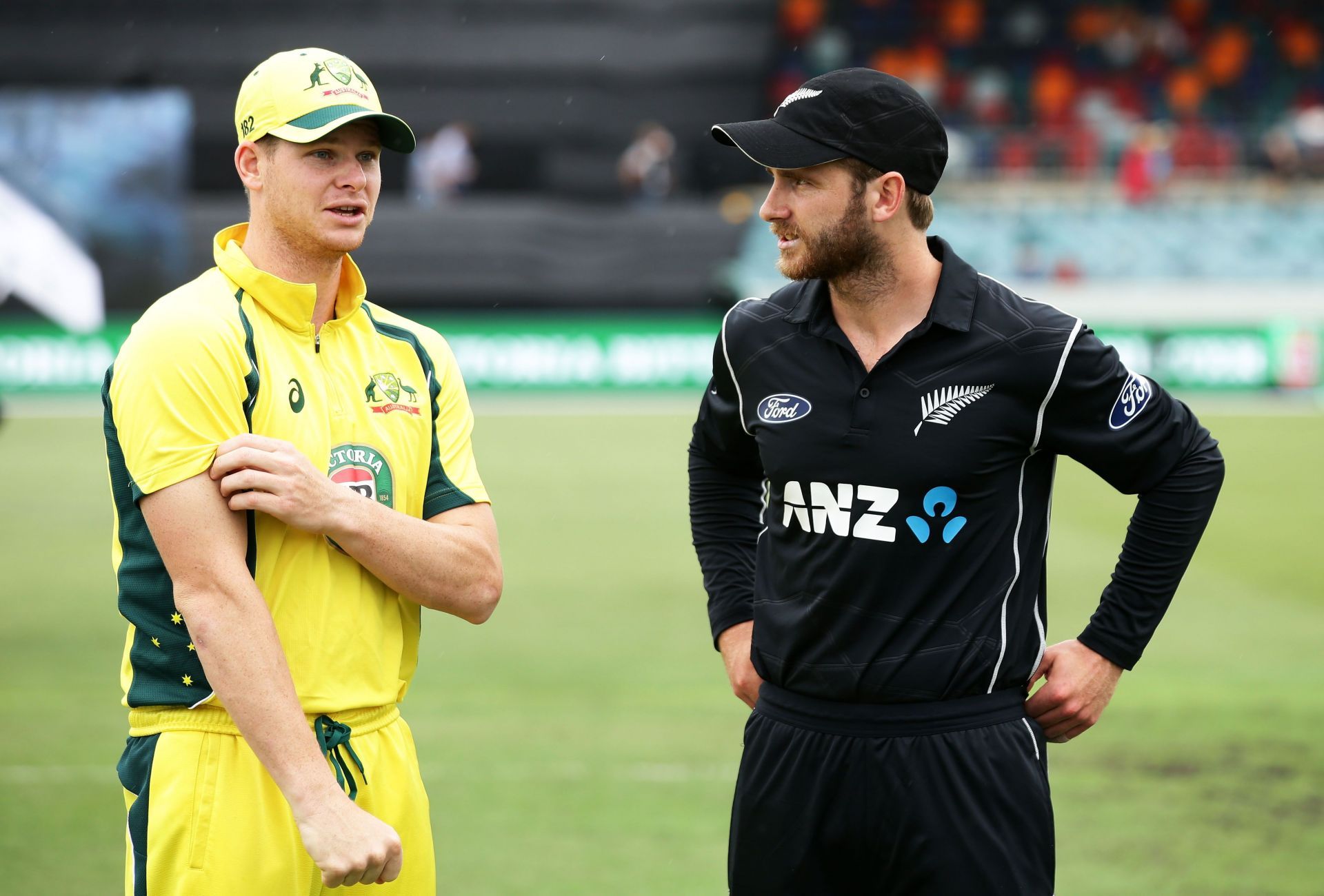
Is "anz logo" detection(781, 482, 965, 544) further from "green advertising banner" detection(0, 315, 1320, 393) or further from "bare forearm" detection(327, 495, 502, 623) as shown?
"green advertising banner" detection(0, 315, 1320, 393)

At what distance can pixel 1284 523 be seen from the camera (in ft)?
42.0

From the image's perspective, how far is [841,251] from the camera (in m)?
3.08

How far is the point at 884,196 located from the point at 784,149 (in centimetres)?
23

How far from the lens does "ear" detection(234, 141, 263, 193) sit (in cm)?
281

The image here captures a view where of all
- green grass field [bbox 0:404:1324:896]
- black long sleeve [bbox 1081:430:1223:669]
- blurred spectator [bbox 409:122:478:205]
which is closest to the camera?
black long sleeve [bbox 1081:430:1223:669]

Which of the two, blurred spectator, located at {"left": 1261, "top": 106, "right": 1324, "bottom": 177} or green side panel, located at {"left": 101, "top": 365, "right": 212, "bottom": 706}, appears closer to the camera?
Answer: green side panel, located at {"left": 101, "top": 365, "right": 212, "bottom": 706}

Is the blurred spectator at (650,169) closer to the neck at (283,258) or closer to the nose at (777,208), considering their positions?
the nose at (777,208)

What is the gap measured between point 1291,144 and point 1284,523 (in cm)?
1503

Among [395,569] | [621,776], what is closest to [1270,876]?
[621,776]

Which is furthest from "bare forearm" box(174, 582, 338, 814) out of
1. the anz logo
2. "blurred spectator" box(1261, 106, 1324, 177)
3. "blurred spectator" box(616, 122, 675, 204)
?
"blurred spectator" box(1261, 106, 1324, 177)

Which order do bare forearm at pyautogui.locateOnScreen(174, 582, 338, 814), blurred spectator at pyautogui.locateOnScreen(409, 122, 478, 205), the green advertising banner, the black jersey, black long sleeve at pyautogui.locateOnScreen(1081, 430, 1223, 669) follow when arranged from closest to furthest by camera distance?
bare forearm at pyautogui.locateOnScreen(174, 582, 338, 814) → the black jersey → black long sleeve at pyautogui.locateOnScreen(1081, 430, 1223, 669) → the green advertising banner → blurred spectator at pyautogui.locateOnScreen(409, 122, 478, 205)

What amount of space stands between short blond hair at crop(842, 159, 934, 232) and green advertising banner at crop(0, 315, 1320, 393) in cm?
1799

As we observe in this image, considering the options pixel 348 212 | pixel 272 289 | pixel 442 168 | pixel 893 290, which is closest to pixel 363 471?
pixel 272 289

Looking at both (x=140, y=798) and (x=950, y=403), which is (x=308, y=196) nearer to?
(x=140, y=798)
